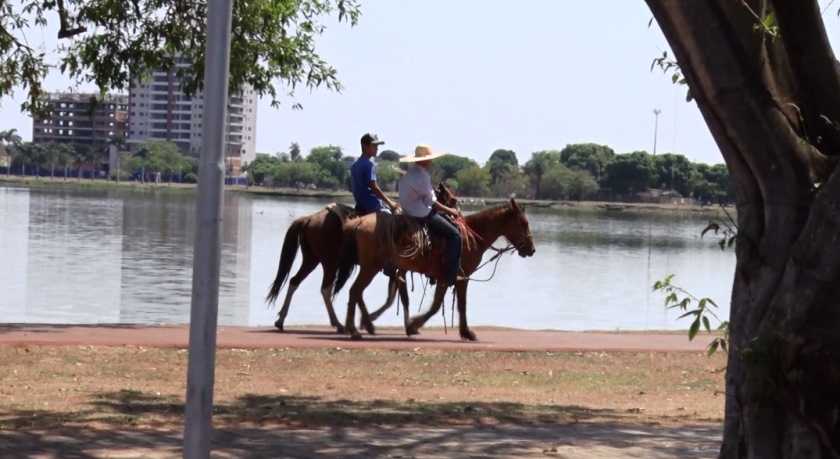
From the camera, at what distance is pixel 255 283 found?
3116 cm

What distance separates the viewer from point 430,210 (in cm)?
1644

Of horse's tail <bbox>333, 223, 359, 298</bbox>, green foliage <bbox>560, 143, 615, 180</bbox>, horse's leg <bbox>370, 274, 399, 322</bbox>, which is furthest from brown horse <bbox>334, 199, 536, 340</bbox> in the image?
green foliage <bbox>560, 143, 615, 180</bbox>

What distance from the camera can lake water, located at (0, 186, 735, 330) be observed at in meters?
24.7

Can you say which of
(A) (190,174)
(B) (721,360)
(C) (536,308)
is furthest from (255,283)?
(A) (190,174)

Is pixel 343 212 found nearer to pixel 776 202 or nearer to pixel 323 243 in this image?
pixel 323 243

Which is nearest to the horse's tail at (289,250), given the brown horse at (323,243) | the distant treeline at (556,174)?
the brown horse at (323,243)

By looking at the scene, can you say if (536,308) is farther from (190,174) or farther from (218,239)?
(190,174)

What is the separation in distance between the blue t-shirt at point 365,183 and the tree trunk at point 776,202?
940cm

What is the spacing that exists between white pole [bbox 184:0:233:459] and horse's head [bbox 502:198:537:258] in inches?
484

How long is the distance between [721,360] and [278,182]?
14545 centimetres

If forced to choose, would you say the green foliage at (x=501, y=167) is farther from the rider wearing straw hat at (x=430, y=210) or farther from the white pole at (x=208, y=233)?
the white pole at (x=208, y=233)

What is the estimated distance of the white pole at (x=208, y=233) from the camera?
16.6 feet

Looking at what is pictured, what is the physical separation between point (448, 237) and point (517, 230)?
137 centimetres

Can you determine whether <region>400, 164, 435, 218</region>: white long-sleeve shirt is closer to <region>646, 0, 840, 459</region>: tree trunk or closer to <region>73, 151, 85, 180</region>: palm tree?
<region>646, 0, 840, 459</region>: tree trunk
